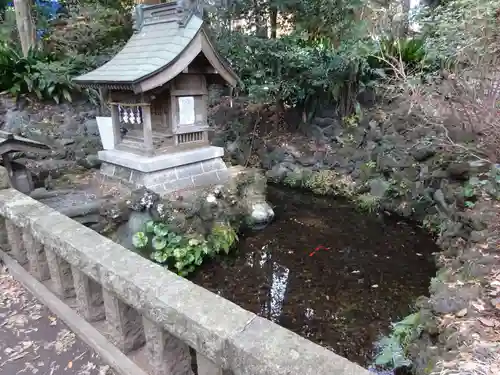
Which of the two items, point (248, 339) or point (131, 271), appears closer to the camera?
point (248, 339)

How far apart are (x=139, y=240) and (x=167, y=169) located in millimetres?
1460

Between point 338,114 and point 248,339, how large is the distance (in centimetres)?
913

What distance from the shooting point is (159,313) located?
1.63m

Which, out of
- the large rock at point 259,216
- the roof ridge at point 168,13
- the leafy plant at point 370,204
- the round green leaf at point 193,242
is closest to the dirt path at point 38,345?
the round green leaf at point 193,242

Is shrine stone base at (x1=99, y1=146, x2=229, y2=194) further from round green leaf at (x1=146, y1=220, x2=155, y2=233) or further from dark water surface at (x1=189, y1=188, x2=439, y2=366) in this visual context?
dark water surface at (x1=189, y1=188, x2=439, y2=366)

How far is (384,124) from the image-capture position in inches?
341

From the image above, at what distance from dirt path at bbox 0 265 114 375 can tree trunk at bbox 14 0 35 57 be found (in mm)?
9548

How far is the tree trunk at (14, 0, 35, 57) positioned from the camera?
9.38m

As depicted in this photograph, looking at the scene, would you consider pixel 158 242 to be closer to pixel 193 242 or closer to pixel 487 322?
pixel 193 242

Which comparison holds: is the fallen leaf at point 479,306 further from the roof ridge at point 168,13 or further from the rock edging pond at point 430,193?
the roof ridge at point 168,13

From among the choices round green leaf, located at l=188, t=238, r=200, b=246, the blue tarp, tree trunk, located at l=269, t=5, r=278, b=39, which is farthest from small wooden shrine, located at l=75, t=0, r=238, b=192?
Answer: the blue tarp

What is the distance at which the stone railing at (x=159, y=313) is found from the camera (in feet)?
4.37

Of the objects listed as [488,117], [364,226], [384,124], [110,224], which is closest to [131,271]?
[110,224]

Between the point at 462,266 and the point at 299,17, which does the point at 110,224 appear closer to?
the point at 462,266
